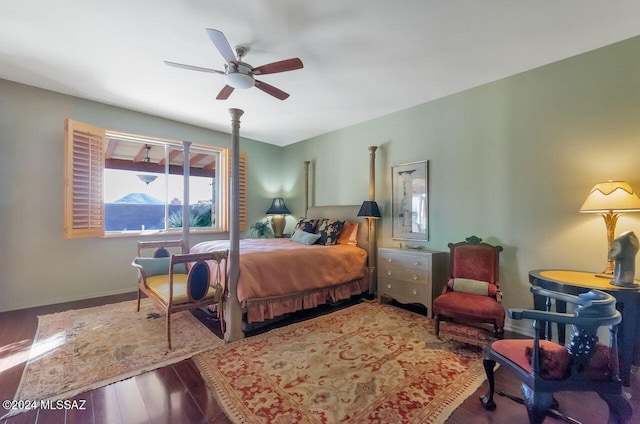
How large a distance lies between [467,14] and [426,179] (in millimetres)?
1913

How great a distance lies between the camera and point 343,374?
2.04 metres

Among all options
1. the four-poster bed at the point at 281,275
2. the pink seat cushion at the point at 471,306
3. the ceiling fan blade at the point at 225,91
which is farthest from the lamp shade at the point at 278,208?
the pink seat cushion at the point at 471,306

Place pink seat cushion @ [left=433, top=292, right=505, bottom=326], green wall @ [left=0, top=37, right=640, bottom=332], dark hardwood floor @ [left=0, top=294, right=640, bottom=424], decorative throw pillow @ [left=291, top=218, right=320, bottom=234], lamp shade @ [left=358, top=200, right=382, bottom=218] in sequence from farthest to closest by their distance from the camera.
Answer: decorative throw pillow @ [left=291, top=218, right=320, bottom=234] → lamp shade @ [left=358, top=200, right=382, bottom=218] → green wall @ [left=0, top=37, right=640, bottom=332] → pink seat cushion @ [left=433, top=292, right=505, bottom=326] → dark hardwood floor @ [left=0, top=294, right=640, bottom=424]

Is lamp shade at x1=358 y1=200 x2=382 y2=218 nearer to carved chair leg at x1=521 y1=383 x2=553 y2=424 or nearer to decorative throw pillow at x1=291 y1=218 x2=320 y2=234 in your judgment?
decorative throw pillow at x1=291 y1=218 x2=320 y2=234

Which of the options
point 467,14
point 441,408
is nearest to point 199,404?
point 441,408

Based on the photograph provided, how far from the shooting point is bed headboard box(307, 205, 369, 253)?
163 inches

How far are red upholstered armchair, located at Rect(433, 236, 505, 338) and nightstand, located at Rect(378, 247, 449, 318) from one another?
24 centimetres

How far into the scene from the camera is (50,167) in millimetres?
3551

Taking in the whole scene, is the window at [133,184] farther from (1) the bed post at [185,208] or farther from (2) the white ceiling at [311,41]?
(2) the white ceiling at [311,41]

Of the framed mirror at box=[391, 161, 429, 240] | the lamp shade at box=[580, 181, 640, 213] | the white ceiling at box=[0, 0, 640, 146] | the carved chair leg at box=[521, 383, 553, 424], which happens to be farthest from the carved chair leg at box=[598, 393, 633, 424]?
the white ceiling at box=[0, 0, 640, 146]

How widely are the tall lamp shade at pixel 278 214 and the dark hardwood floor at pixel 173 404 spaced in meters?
3.65

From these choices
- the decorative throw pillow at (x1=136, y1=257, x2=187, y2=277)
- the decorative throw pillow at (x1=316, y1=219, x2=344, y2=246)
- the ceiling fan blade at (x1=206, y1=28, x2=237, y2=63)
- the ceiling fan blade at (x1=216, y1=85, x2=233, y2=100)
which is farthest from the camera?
the decorative throw pillow at (x1=316, y1=219, x2=344, y2=246)

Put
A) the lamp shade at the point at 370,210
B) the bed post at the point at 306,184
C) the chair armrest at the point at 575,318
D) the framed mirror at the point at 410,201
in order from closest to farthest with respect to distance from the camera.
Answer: the chair armrest at the point at 575,318 → the framed mirror at the point at 410,201 → the lamp shade at the point at 370,210 → the bed post at the point at 306,184

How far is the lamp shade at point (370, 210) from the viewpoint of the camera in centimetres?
390
